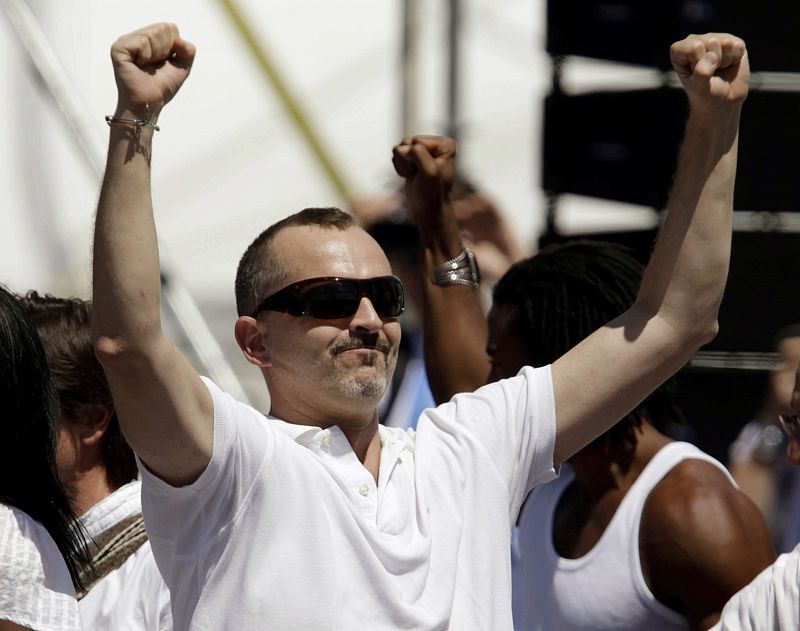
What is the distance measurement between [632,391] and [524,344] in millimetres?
717

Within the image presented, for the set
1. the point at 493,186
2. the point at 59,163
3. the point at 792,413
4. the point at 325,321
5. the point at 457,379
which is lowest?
the point at 493,186

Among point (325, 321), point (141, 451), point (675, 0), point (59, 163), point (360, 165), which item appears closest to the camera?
point (141, 451)

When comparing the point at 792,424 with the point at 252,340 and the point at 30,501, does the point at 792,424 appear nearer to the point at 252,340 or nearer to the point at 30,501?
the point at 252,340

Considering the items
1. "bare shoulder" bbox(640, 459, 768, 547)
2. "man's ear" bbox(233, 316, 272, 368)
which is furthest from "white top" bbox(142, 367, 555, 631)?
"bare shoulder" bbox(640, 459, 768, 547)

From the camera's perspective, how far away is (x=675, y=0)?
12.7 feet

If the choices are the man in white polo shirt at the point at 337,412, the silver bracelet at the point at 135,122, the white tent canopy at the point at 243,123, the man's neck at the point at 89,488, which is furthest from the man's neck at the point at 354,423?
the white tent canopy at the point at 243,123

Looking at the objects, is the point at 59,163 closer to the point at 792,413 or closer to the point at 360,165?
the point at 360,165

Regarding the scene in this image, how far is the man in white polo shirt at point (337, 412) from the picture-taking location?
6.21 ft

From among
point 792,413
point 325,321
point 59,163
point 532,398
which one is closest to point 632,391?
point 532,398

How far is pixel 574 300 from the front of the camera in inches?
114

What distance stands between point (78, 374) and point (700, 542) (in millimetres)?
1164

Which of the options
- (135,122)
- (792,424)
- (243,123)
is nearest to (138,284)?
(135,122)

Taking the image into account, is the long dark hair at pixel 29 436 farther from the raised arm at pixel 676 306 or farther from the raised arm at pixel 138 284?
the raised arm at pixel 676 306

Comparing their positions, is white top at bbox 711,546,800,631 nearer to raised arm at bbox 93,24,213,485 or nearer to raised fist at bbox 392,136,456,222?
raised arm at bbox 93,24,213,485
